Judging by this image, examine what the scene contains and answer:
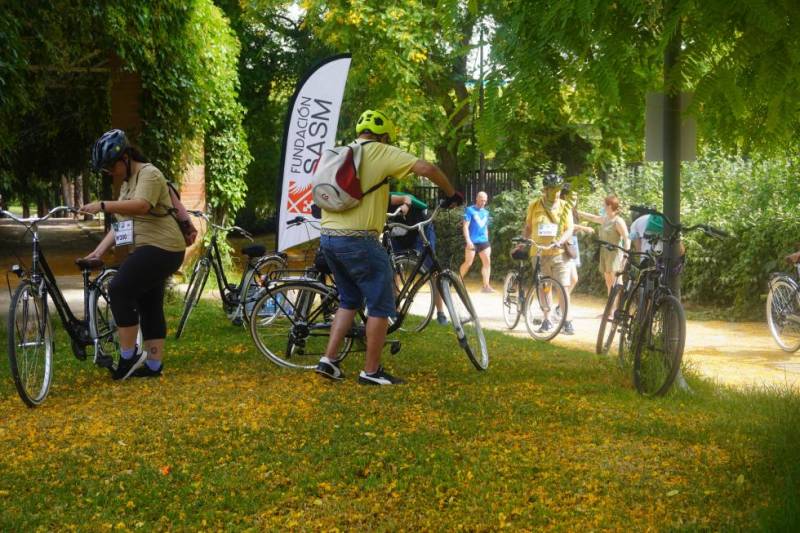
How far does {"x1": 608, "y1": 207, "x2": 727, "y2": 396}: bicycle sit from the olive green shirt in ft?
11.3

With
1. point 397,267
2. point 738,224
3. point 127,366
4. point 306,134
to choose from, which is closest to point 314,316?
point 127,366

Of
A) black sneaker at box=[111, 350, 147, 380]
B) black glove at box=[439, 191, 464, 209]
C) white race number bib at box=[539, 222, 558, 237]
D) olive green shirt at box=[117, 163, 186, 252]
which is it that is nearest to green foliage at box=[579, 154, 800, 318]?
white race number bib at box=[539, 222, 558, 237]

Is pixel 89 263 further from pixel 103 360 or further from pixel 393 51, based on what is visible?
pixel 393 51

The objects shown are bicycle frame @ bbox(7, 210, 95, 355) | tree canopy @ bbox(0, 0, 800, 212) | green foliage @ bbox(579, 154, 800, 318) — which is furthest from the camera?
green foliage @ bbox(579, 154, 800, 318)

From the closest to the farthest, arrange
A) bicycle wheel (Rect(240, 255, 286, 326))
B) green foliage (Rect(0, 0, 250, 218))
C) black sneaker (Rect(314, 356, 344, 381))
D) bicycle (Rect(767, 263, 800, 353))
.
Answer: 1. black sneaker (Rect(314, 356, 344, 381))
2. bicycle wheel (Rect(240, 255, 286, 326))
3. green foliage (Rect(0, 0, 250, 218))
4. bicycle (Rect(767, 263, 800, 353))

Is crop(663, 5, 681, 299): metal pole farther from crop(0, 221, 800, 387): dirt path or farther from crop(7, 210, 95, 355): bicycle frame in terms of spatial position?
crop(7, 210, 95, 355): bicycle frame

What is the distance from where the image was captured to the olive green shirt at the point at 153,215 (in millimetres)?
6492

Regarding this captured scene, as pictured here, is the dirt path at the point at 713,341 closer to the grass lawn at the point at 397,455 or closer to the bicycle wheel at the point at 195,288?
the grass lawn at the point at 397,455

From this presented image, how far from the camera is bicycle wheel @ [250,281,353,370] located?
24.1 ft

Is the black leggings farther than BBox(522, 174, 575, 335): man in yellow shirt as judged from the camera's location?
No

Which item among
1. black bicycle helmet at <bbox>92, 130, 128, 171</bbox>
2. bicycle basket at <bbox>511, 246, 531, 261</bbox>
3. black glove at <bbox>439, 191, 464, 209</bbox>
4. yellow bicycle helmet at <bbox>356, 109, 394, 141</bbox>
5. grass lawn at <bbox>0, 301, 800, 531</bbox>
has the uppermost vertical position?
yellow bicycle helmet at <bbox>356, 109, 394, 141</bbox>

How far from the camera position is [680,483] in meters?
4.45

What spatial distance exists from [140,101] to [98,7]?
2.23 meters

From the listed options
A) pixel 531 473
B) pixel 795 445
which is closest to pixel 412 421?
pixel 531 473
